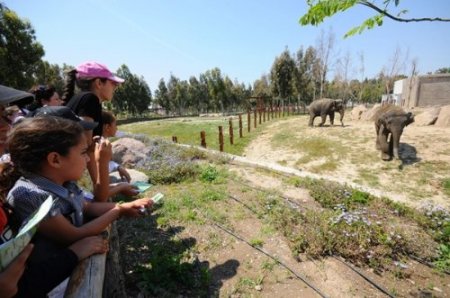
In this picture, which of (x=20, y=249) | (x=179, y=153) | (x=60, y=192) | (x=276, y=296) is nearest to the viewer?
(x=20, y=249)

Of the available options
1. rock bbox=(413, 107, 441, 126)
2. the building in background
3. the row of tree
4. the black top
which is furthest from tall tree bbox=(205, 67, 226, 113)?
the black top

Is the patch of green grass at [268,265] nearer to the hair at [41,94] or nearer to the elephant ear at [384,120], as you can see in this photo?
the hair at [41,94]

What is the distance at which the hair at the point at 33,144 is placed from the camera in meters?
1.68

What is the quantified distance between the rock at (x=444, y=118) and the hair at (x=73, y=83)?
57.1 ft

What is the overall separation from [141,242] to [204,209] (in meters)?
1.38

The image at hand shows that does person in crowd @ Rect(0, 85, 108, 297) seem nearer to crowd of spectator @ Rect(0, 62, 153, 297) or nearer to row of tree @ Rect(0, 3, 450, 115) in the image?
crowd of spectator @ Rect(0, 62, 153, 297)

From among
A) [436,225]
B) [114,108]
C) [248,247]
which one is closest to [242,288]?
[248,247]

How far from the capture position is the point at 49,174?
1772mm

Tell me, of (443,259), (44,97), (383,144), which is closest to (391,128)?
(383,144)

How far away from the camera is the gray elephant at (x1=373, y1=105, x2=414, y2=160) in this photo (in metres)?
10.4

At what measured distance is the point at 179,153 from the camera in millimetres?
8398

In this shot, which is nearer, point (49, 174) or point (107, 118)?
point (49, 174)

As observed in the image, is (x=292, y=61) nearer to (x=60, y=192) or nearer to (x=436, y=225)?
(x=436, y=225)

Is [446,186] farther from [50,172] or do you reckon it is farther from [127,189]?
[50,172]
